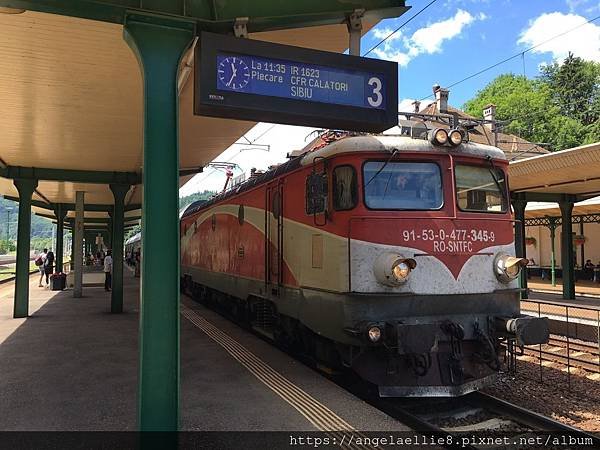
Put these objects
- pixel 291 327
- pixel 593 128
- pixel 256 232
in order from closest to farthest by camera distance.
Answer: pixel 291 327 < pixel 256 232 < pixel 593 128

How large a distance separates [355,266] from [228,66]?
2703mm

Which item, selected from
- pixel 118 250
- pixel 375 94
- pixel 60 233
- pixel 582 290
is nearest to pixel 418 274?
pixel 375 94

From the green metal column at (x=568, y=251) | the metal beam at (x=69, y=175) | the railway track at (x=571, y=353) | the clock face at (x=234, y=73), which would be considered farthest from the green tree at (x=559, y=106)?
the clock face at (x=234, y=73)

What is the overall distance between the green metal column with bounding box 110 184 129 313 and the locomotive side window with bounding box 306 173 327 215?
8.64 meters

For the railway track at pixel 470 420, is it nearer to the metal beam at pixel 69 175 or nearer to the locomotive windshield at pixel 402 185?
the locomotive windshield at pixel 402 185

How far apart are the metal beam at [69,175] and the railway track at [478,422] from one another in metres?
10.6

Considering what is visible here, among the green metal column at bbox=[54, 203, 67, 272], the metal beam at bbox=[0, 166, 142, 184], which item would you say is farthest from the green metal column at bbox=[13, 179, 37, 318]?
the green metal column at bbox=[54, 203, 67, 272]

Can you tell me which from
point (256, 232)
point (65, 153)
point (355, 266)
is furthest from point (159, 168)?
point (65, 153)

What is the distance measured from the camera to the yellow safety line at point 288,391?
4.86 m

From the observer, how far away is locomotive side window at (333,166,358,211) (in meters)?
6.07

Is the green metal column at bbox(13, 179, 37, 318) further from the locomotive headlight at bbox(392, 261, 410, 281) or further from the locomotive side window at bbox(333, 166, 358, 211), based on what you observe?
the locomotive headlight at bbox(392, 261, 410, 281)

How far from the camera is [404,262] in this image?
18.6 ft

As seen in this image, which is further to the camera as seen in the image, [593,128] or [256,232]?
[593,128]

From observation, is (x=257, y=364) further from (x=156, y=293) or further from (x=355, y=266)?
(x=156, y=293)
